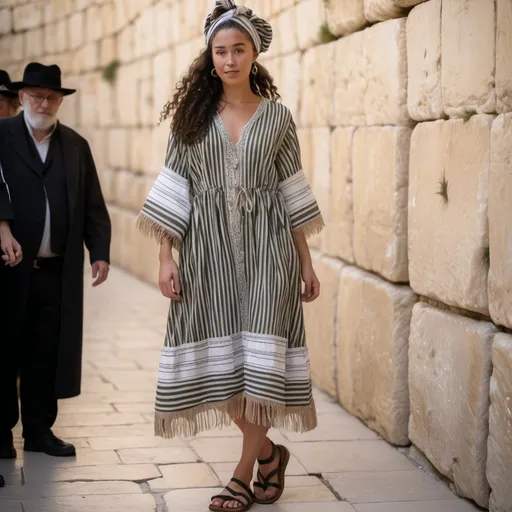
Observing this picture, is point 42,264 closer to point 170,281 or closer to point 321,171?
point 170,281

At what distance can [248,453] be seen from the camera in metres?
4.30

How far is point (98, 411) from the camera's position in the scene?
603 cm

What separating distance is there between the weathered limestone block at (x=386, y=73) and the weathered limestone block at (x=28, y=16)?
12.7m

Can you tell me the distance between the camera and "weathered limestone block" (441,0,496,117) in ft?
13.3

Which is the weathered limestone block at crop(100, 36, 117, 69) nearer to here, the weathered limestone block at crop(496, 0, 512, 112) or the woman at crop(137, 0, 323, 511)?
the woman at crop(137, 0, 323, 511)

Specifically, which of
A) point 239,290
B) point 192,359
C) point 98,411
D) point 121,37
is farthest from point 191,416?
point 121,37

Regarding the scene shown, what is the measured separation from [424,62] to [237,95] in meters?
0.91

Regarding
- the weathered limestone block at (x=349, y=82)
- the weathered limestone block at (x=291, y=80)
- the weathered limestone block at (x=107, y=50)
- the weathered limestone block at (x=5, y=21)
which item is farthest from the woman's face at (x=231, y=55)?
the weathered limestone block at (x=5, y=21)

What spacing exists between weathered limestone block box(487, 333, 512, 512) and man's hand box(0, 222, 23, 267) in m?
1.98

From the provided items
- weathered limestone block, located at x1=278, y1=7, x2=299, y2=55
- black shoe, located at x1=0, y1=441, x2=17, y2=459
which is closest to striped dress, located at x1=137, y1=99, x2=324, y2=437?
black shoe, located at x1=0, y1=441, x2=17, y2=459

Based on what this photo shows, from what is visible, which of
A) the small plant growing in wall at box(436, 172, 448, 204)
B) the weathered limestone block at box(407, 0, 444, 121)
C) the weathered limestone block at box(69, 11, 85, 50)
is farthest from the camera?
the weathered limestone block at box(69, 11, 85, 50)

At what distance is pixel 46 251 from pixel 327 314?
1772mm

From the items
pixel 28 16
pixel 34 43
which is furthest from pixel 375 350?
pixel 28 16

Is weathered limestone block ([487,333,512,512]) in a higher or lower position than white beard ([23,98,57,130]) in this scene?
lower
